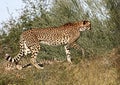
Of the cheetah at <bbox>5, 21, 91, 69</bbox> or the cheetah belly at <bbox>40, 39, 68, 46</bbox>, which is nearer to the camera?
the cheetah at <bbox>5, 21, 91, 69</bbox>

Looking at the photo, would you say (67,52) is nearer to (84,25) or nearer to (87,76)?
(84,25)

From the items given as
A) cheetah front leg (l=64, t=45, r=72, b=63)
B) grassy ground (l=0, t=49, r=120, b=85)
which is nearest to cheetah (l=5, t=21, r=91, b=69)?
cheetah front leg (l=64, t=45, r=72, b=63)

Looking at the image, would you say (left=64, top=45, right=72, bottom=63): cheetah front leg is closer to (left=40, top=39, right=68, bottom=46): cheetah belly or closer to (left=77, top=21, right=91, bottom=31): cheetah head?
(left=40, top=39, right=68, bottom=46): cheetah belly

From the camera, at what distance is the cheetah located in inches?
465

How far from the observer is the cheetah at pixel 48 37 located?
38.7 ft

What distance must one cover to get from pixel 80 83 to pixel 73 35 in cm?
489

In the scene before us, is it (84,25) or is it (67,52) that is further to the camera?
(67,52)

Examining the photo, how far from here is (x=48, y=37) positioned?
12234mm

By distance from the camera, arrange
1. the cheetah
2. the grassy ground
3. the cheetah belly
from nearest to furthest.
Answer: the grassy ground < the cheetah < the cheetah belly

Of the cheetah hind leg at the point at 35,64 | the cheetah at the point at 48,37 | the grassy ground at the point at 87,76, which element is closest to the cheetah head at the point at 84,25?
the cheetah at the point at 48,37

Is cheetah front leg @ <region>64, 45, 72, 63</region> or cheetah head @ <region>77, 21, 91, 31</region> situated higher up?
cheetah head @ <region>77, 21, 91, 31</region>

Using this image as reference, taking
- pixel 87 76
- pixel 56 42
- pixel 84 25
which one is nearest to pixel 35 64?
pixel 56 42

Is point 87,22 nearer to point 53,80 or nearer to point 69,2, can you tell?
point 69,2

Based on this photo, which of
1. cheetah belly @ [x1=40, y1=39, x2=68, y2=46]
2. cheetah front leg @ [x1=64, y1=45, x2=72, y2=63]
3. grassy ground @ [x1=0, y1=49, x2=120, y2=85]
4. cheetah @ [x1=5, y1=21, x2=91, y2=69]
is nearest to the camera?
grassy ground @ [x1=0, y1=49, x2=120, y2=85]
